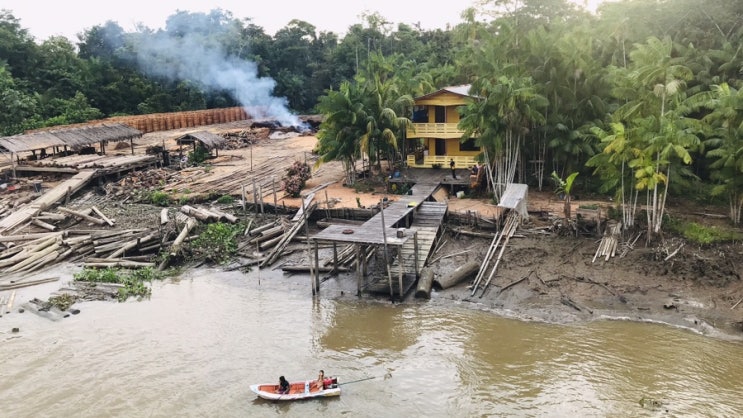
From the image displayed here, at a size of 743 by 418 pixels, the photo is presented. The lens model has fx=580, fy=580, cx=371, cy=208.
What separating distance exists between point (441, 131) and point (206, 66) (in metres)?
41.6

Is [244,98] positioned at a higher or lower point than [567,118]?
higher

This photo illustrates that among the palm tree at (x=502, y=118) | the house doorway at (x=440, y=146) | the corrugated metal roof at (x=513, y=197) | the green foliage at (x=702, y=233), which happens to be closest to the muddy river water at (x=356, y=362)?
the corrugated metal roof at (x=513, y=197)

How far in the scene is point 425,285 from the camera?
22719 mm

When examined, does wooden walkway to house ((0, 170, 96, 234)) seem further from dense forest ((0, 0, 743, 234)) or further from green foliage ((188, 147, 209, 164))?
dense forest ((0, 0, 743, 234))

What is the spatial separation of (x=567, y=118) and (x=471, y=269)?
11.2m

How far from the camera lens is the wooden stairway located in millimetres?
24312

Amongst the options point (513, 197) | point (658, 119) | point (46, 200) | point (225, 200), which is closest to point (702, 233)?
point (658, 119)

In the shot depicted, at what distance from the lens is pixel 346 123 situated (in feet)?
111

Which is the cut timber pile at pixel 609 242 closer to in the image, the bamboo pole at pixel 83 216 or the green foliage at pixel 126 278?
the green foliage at pixel 126 278

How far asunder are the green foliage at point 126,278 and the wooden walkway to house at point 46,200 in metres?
7.01

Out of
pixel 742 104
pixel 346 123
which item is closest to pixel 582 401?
pixel 742 104

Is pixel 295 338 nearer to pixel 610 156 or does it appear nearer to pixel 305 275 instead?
pixel 305 275

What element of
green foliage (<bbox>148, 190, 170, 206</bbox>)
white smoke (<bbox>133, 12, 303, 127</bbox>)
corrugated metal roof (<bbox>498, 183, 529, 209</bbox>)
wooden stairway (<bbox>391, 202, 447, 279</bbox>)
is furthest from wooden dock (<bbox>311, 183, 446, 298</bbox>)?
white smoke (<bbox>133, 12, 303, 127</bbox>)

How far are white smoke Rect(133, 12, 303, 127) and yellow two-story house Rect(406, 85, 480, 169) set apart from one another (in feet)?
95.2
